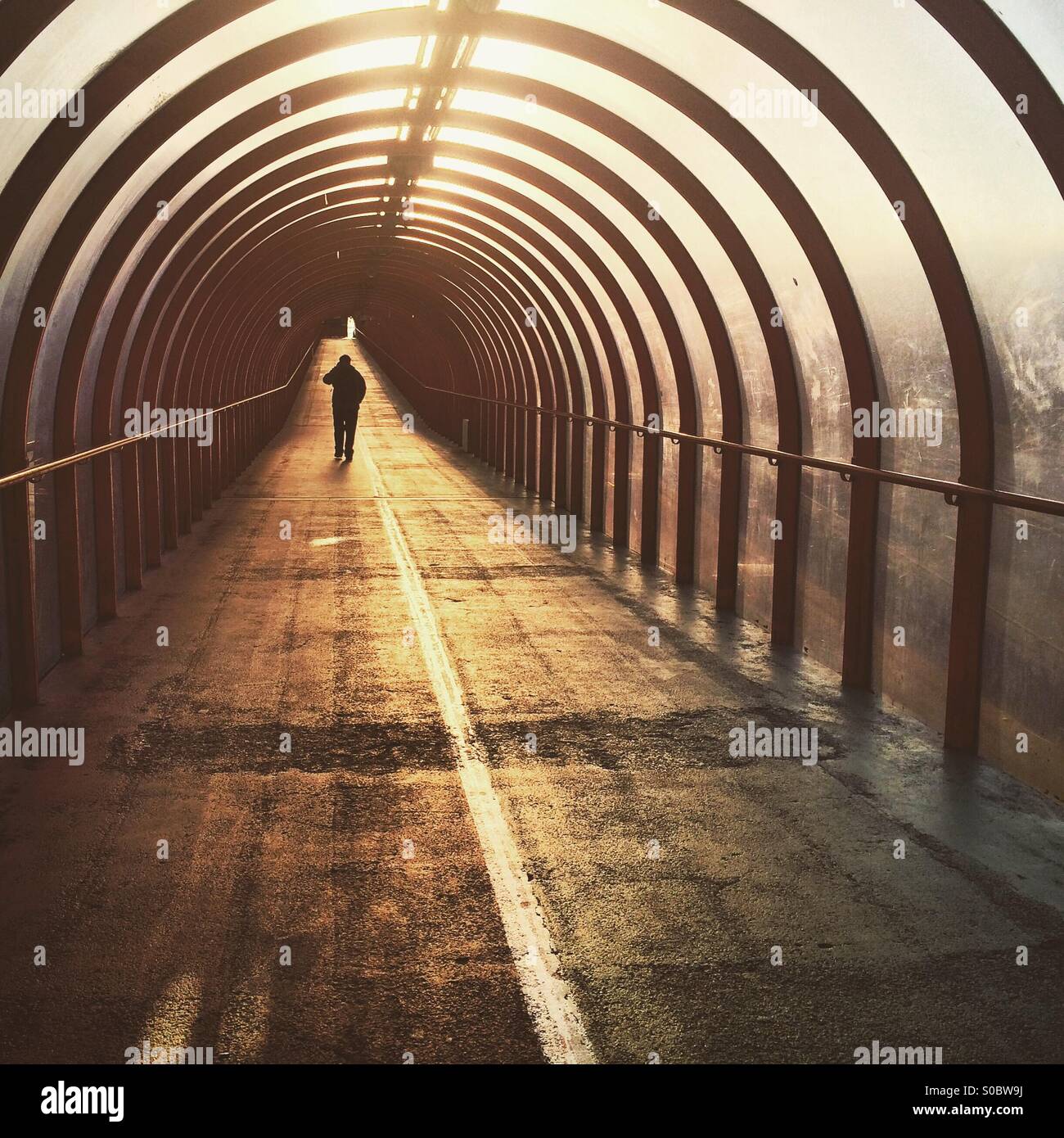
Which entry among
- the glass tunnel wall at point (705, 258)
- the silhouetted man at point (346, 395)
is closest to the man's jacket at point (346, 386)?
the silhouetted man at point (346, 395)

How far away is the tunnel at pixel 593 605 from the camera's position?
4.40 metres

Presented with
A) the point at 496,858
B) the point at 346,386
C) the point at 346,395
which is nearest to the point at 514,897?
the point at 496,858

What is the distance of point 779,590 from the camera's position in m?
9.83

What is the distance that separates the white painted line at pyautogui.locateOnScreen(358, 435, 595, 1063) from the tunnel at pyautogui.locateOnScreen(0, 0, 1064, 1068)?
0.06 ft

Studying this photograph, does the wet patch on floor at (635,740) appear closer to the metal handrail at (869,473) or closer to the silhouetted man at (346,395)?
the metal handrail at (869,473)

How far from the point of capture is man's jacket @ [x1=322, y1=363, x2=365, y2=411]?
24.2m

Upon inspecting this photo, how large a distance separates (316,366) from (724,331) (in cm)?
5277

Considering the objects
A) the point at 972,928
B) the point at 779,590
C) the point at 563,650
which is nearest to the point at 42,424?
the point at 563,650

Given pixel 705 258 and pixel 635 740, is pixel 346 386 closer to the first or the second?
pixel 705 258

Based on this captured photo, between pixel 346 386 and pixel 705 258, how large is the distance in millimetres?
14030

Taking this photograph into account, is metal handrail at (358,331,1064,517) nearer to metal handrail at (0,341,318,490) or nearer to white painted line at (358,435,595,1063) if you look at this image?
white painted line at (358,435,595,1063)

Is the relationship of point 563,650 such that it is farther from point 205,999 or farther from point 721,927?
point 205,999

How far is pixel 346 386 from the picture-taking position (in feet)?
80.6
